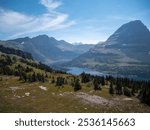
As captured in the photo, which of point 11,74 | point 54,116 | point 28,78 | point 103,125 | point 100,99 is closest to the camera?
point 103,125

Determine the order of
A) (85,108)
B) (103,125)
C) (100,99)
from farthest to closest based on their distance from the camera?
(100,99) → (85,108) → (103,125)

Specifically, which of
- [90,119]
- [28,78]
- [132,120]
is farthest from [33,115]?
[28,78]

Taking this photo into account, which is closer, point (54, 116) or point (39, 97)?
point (54, 116)

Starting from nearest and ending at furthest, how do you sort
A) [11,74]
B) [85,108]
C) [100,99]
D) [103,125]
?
[103,125], [85,108], [100,99], [11,74]

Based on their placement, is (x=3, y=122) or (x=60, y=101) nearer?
(x=3, y=122)

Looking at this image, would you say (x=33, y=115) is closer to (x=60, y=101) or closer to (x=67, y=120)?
(x=67, y=120)

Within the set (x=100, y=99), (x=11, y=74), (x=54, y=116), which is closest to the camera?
(x=54, y=116)

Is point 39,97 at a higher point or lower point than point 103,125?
lower

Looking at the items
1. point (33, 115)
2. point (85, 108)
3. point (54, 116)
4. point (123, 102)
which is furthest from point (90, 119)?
point (123, 102)

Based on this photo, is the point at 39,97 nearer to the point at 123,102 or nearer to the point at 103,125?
the point at 123,102
